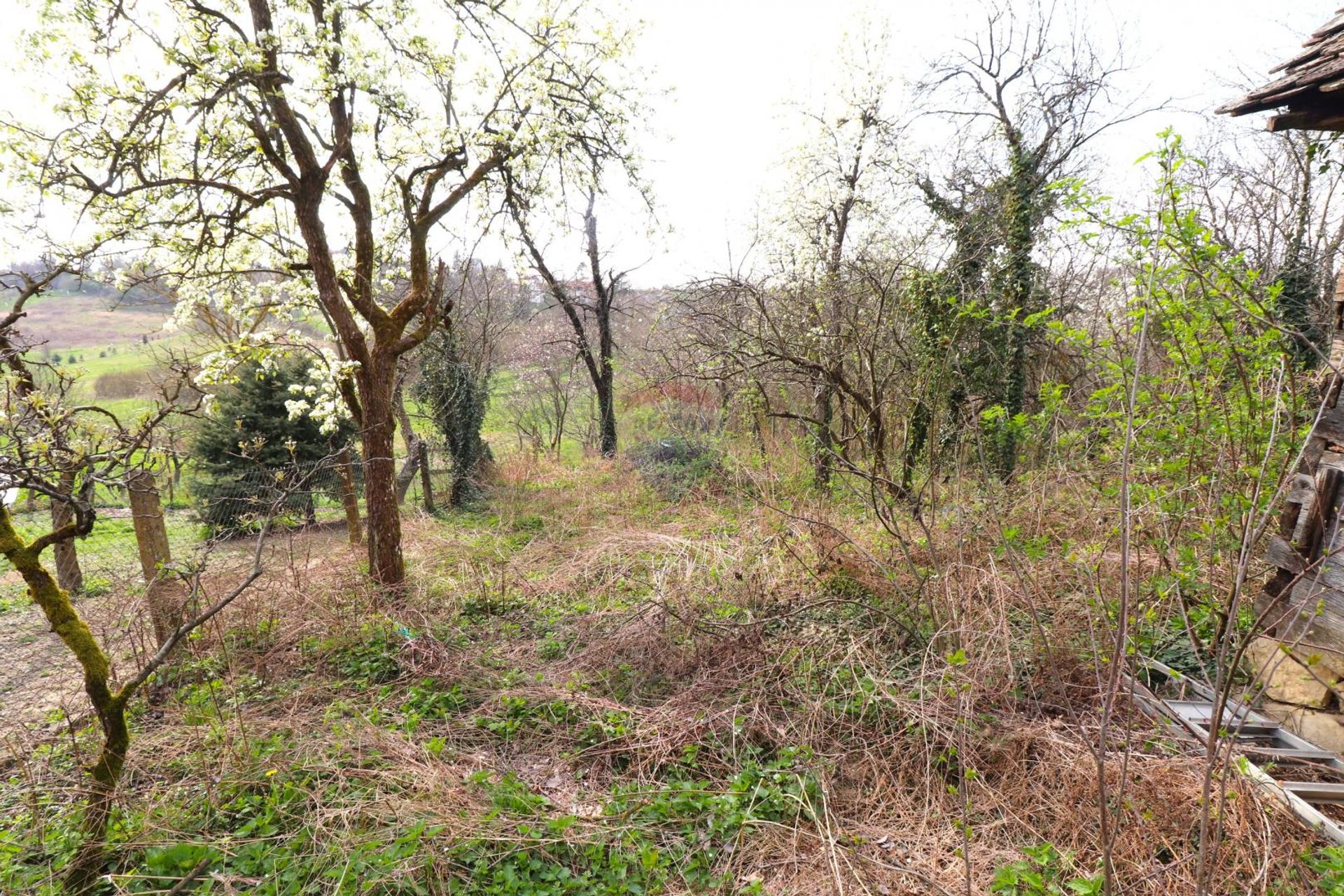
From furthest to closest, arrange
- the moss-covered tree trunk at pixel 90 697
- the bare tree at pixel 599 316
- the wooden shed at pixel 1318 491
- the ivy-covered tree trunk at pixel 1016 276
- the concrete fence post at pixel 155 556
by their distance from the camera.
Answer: the bare tree at pixel 599 316, the ivy-covered tree trunk at pixel 1016 276, the concrete fence post at pixel 155 556, the wooden shed at pixel 1318 491, the moss-covered tree trunk at pixel 90 697

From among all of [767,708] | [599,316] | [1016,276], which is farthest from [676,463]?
[767,708]

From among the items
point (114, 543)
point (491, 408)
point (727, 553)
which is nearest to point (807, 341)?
point (727, 553)

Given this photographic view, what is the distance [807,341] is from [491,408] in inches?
337

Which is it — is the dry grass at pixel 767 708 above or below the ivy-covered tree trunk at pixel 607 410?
below

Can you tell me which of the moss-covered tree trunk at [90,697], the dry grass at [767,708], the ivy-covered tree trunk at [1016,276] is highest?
the ivy-covered tree trunk at [1016,276]

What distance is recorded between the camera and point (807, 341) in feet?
26.2

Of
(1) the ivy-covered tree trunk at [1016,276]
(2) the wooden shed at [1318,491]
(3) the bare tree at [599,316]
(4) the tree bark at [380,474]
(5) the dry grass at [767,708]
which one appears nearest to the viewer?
(5) the dry grass at [767,708]

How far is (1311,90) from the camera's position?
10.8ft

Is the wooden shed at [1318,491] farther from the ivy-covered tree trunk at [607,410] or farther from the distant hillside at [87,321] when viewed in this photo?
the distant hillside at [87,321]

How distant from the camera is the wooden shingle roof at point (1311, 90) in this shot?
3.24 meters

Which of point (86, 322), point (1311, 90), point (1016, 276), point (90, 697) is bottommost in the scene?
point (90, 697)

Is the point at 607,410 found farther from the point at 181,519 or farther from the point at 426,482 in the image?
the point at 181,519

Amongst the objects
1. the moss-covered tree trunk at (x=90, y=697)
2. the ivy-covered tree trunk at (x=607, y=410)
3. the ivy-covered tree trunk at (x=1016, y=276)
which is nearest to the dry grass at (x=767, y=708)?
the moss-covered tree trunk at (x=90, y=697)

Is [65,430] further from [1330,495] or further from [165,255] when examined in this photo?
[1330,495]
